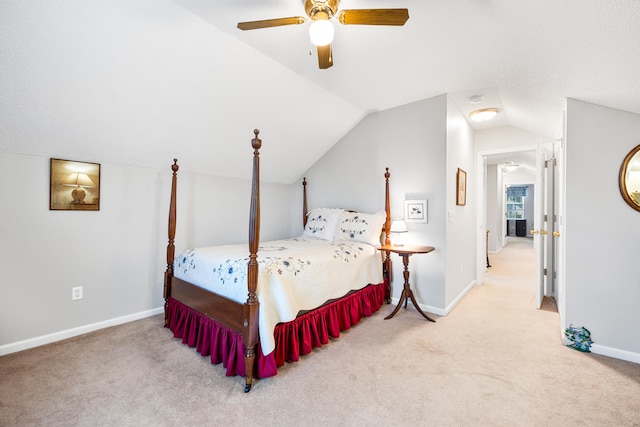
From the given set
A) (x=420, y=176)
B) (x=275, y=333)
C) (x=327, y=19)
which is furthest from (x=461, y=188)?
(x=275, y=333)

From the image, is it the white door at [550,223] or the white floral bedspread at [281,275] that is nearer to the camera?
the white floral bedspread at [281,275]

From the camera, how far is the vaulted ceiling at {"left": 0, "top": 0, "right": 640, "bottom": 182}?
1710mm

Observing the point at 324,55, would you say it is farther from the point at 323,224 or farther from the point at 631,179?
the point at 631,179

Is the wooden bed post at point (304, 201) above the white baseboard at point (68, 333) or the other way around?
above

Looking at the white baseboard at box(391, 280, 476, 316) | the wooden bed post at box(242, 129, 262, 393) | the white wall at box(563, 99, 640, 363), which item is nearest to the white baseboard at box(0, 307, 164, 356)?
the wooden bed post at box(242, 129, 262, 393)

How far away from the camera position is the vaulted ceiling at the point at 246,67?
1.71 meters

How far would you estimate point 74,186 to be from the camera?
2646 millimetres

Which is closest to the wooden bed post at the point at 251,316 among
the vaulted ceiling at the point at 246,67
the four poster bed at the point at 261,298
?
the four poster bed at the point at 261,298

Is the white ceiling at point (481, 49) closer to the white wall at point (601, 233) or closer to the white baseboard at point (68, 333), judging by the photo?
the white wall at point (601, 233)

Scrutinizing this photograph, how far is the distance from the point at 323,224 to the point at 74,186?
2602 mm

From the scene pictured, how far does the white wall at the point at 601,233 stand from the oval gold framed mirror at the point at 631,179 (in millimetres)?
36

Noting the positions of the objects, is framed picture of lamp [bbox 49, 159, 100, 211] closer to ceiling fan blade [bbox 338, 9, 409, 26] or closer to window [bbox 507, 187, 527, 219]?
ceiling fan blade [bbox 338, 9, 409, 26]

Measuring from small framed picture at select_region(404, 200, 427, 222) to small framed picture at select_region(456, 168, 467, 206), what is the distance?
60 centimetres

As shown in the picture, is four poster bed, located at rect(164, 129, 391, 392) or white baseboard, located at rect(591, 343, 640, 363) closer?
four poster bed, located at rect(164, 129, 391, 392)
